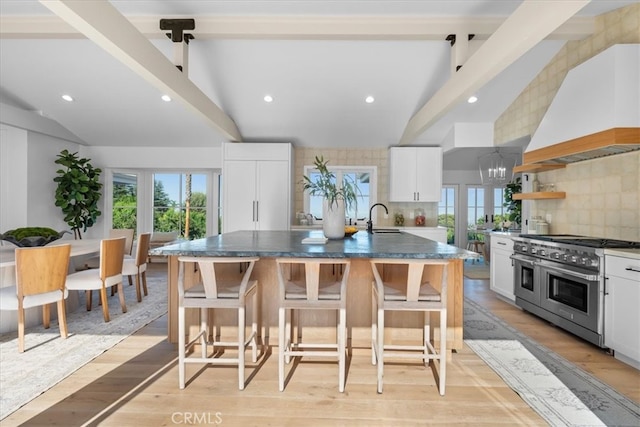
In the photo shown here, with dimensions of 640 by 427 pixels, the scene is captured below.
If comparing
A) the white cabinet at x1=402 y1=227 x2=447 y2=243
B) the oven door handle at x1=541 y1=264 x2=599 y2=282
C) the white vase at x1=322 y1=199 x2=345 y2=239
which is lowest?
the oven door handle at x1=541 y1=264 x2=599 y2=282

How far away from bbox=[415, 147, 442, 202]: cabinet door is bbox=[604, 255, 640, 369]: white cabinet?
3.24m

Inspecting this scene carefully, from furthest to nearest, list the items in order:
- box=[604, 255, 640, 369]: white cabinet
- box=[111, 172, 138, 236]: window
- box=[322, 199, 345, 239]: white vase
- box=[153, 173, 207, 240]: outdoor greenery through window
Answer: box=[153, 173, 207, 240]: outdoor greenery through window < box=[111, 172, 138, 236]: window < box=[322, 199, 345, 239]: white vase < box=[604, 255, 640, 369]: white cabinet

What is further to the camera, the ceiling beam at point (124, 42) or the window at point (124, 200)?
the window at point (124, 200)

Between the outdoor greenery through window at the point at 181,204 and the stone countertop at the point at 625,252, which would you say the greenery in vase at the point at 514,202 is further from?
the outdoor greenery through window at the point at 181,204

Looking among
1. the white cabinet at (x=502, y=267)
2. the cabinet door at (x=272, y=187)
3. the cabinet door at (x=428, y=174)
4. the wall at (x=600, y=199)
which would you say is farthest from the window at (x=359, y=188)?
the wall at (x=600, y=199)

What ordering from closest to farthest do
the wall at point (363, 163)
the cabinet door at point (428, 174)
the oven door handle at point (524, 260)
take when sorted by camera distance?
the oven door handle at point (524, 260)
the cabinet door at point (428, 174)
the wall at point (363, 163)

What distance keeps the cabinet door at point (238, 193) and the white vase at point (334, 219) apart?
2911mm

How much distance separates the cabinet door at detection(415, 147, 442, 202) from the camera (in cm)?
593

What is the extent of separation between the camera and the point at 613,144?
2.88 meters

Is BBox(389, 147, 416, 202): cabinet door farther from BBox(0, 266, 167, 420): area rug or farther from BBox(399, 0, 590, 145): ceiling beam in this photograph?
BBox(0, 266, 167, 420): area rug

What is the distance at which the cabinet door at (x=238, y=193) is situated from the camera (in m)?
5.75

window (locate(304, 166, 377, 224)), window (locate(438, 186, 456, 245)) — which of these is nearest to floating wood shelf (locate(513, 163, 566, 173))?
window (locate(304, 166, 377, 224))

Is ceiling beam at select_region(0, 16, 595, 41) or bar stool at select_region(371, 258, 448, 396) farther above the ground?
ceiling beam at select_region(0, 16, 595, 41)

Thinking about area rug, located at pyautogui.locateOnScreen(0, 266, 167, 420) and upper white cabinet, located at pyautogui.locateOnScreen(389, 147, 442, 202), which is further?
upper white cabinet, located at pyautogui.locateOnScreen(389, 147, 442, 202)
